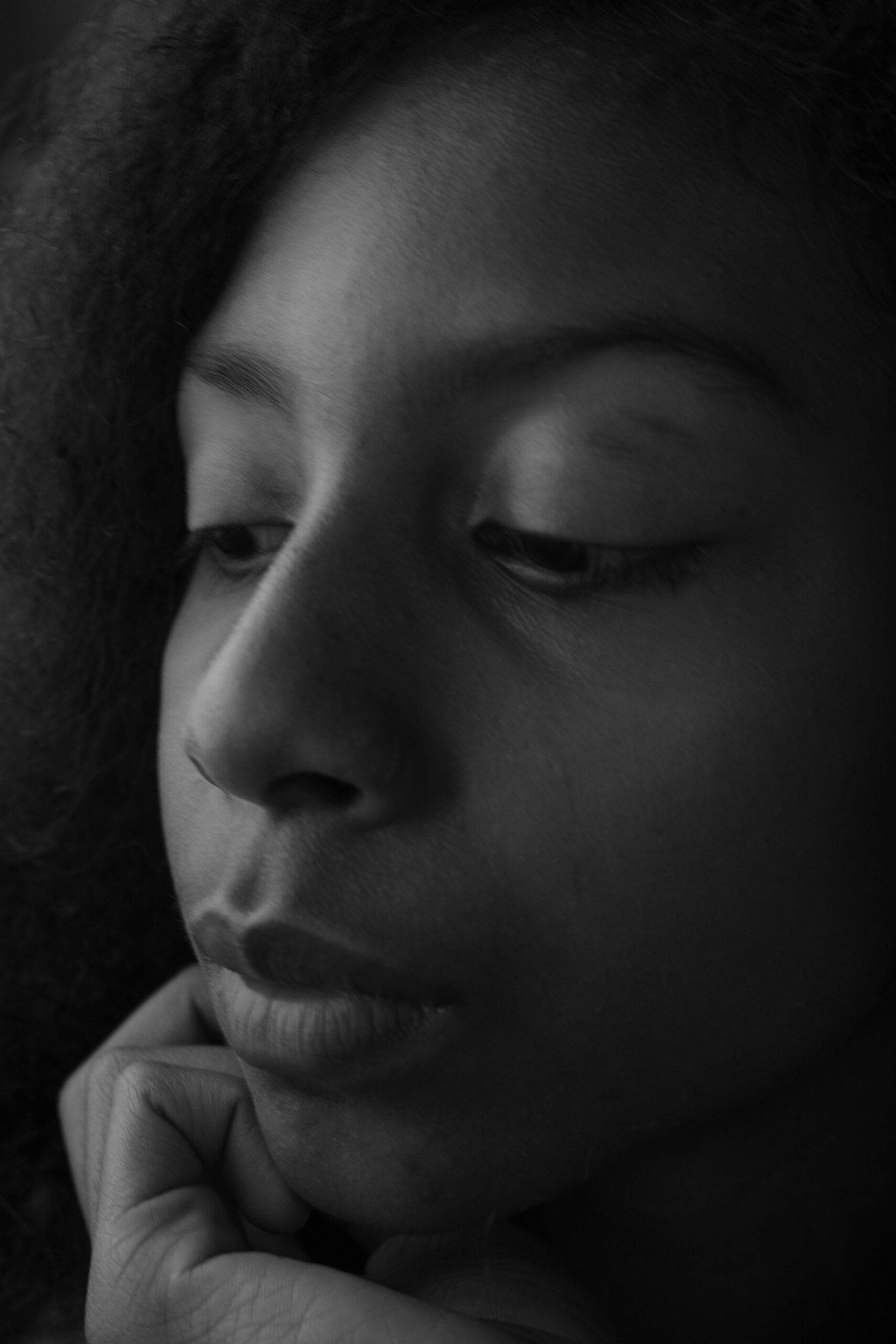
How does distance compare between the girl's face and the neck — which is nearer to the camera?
the girl's face

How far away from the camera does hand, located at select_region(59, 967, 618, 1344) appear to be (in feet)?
2.24

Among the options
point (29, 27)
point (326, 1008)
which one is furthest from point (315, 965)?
point (29, 27)

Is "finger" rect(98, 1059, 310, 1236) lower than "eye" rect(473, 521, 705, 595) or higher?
lower

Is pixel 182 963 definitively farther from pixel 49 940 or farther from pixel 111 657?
pixel 111 657

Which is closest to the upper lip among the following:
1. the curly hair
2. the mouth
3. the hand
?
the mouth

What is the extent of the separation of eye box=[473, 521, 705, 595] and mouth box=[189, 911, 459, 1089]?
20 cm

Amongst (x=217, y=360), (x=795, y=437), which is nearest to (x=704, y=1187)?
(x=795, y=437)

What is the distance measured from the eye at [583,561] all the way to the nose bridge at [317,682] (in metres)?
0.06

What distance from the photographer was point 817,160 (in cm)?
71

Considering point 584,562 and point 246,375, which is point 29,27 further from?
point 584,562

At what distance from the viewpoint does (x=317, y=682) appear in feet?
2.21

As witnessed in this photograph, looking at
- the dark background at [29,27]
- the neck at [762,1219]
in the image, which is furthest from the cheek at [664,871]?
the dark background at [29,27]

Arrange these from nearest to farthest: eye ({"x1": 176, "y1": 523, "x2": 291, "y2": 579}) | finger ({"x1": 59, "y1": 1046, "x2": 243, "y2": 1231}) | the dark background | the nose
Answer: the nose → eye ({"x1": 176, "y1": 523, "x2": 291, "y2": 579}) → finger ({"x1": 59, "y1": 1046, "x2": 243, "y2": 1231}) → the dark background

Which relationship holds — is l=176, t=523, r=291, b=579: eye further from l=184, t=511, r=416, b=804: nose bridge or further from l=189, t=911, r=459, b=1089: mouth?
l=189, t=911, r=459, b=1089: mouth
